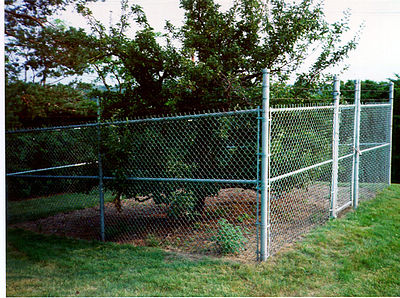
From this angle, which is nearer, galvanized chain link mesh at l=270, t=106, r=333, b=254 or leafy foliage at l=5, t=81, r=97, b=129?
leafy foliage at l=5, t=81, r=97, b=129

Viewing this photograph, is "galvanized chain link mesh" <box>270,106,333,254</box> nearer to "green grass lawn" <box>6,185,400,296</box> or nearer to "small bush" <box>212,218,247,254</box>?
"green grass lawn" <box>6,185,400,296</box>

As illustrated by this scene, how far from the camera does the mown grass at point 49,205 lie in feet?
23.1

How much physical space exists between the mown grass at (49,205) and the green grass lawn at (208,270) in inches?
57.5

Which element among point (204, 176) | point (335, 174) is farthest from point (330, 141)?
point (204, 176)

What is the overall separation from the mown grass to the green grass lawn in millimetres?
1461

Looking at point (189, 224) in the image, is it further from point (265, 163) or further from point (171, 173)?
point (265, 163)

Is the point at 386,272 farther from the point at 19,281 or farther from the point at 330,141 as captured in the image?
the point at 19,281

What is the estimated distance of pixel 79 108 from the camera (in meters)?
5.51

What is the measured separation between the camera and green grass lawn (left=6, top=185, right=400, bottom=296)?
159 inches

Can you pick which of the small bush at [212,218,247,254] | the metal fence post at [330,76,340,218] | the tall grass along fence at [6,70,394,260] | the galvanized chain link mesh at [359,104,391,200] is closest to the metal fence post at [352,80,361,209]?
the tall grass along fence at [6,70,394,260]

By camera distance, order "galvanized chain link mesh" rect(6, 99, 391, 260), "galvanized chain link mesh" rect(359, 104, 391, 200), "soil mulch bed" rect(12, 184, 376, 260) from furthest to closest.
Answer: "galvanized chain link mesh" rect(359, 104, 391, 200) → "galvanized chain link mesh" rect(6, 99, 391, 260) → "soil mulch bed" rect(12, 184, 376, 260)

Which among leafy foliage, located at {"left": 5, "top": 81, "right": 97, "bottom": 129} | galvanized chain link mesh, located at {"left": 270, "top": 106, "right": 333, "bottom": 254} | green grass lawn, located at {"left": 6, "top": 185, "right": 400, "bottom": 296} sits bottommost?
green grass lawn, located at {"left": 6, "top": 185, "right": 400, "bottom": 296}

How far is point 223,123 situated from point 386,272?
121 inches

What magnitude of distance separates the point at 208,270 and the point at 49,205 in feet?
15.9
